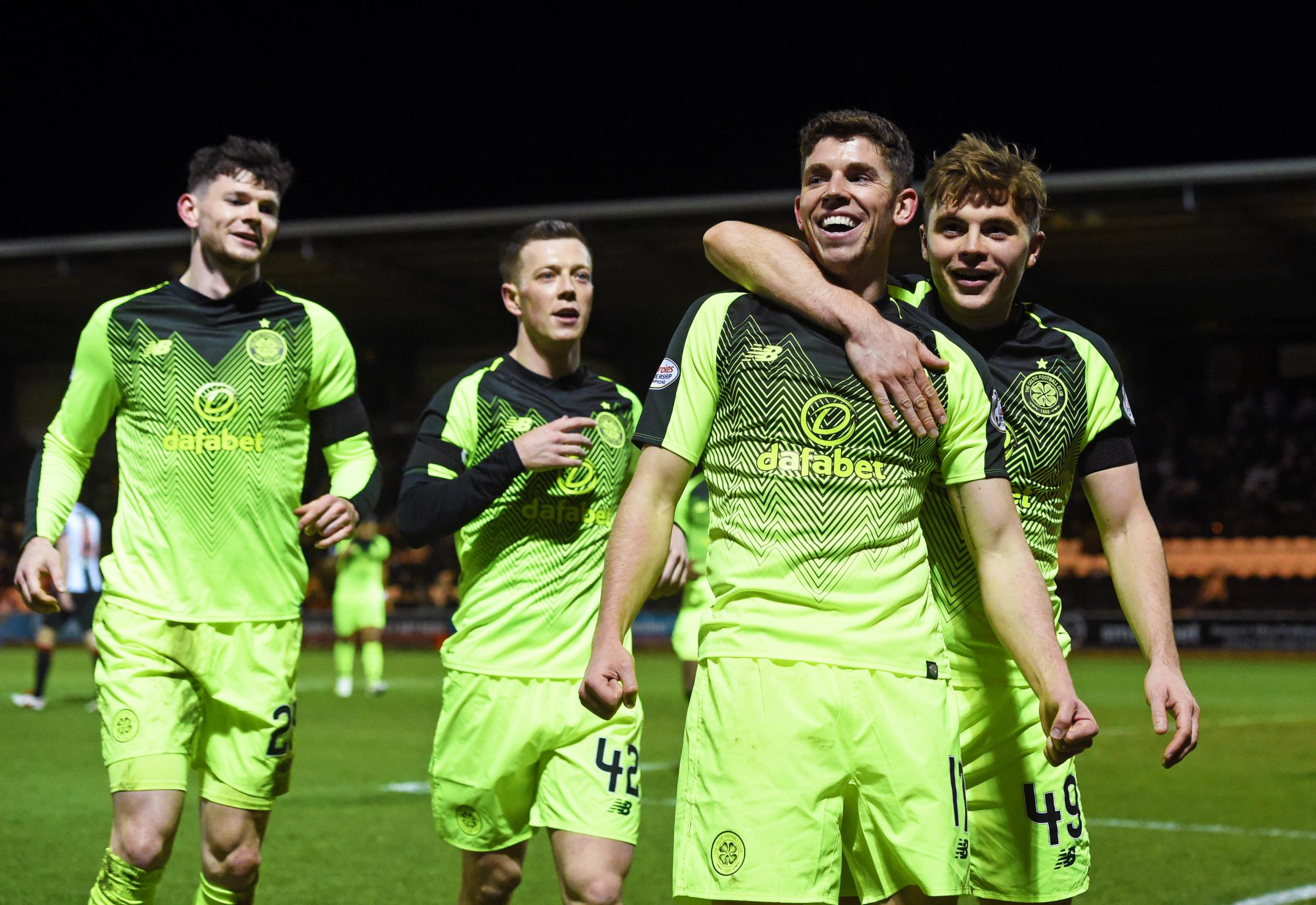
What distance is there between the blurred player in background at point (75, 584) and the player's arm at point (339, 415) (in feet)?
31.4

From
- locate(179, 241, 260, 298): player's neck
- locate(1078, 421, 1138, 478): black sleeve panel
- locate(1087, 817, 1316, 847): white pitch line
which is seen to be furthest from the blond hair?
locate(1087, 817, 1316, 847): white pitch line

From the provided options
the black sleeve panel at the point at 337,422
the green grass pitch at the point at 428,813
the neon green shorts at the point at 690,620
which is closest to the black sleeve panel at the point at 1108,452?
the green grass pitch at the point at 428,813

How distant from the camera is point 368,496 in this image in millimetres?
4855

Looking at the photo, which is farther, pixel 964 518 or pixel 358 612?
pixel 358 612

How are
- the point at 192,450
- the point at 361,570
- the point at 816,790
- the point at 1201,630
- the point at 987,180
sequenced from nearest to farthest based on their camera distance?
the point at 816,790
the point at 987,180
the point at 192,450
the point at 361,570
the point at 1201,630

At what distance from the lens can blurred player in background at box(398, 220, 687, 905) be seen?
14.3 feet

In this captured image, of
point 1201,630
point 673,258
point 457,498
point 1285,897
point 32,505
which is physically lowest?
point 1201,630

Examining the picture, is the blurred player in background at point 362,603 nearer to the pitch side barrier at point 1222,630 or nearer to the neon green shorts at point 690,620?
the neon green shorts at point 690,620

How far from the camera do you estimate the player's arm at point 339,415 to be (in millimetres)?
4820

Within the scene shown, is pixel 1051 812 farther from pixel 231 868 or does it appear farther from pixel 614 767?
pixel 231 868

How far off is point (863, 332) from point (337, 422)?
2.29 metres

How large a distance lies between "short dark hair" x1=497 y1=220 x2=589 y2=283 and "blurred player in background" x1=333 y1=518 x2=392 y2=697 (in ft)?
35.9

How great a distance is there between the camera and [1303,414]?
2659 centimetres

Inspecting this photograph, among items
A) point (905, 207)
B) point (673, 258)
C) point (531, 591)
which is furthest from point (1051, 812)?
point (673, 258)
